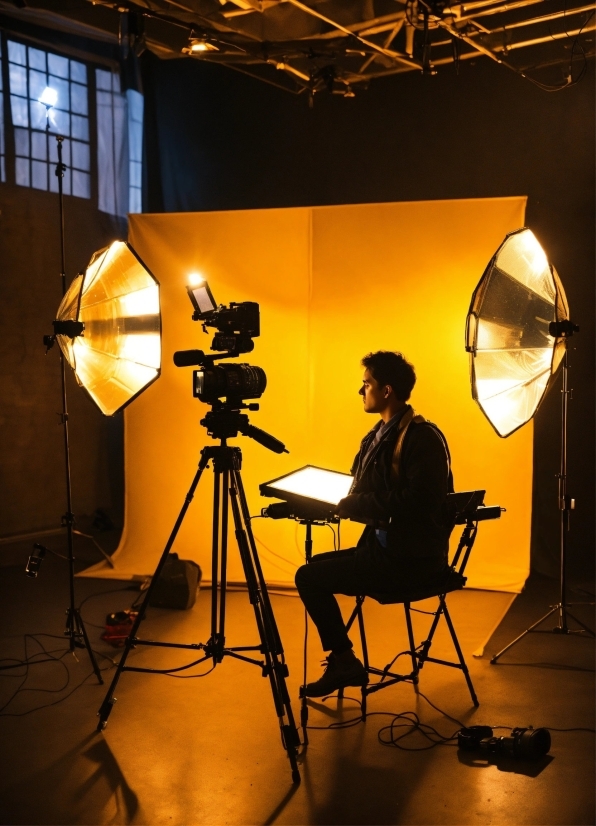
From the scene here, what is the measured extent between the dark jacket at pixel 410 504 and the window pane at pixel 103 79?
4423mm

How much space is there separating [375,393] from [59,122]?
13.2 feet

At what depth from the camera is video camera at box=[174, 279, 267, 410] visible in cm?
300

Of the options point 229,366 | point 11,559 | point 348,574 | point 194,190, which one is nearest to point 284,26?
point 194,190

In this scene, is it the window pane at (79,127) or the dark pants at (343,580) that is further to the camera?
the window pane at (79,127)

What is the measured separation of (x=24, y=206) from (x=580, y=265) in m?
3.69

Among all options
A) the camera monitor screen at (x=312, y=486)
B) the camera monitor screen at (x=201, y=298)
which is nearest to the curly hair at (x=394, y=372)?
the camera monitor screen at (x=312, y=486)

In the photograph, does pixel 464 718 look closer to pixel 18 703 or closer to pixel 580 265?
pixel 18 703

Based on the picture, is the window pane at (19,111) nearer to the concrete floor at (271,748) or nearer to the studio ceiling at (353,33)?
the studio ceiling at (353,33)

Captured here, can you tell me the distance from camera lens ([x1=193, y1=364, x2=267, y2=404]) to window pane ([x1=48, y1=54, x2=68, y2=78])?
13.1ft

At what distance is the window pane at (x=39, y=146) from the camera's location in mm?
5883

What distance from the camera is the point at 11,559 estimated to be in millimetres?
5648

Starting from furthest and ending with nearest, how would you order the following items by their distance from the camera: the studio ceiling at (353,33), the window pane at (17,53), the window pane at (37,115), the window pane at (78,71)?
the window pane at (78,71) < the window pane at (37,115) < the window pane at (17,53) < the studio ceiling at (353,33)

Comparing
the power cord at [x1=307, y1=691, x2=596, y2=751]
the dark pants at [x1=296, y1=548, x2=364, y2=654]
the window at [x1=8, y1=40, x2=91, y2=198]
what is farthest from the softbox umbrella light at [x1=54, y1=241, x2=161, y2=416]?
the window at [x1=8, y1=40, x2=91, y2=198]

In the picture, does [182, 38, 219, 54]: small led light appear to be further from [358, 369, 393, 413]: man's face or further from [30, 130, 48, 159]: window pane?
[358, 369, 393, 413]: man's face
